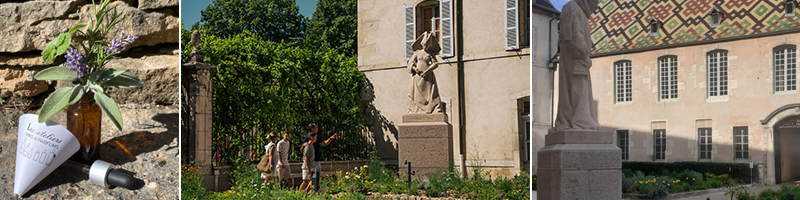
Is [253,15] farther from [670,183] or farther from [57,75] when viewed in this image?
[670,183]

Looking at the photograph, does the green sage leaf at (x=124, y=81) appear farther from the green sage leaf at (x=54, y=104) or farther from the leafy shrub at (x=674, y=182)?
the leafy shrub at (x=674, y=182)

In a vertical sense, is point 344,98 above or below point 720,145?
above

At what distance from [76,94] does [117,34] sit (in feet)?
2.44

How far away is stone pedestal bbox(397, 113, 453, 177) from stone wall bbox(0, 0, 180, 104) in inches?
105

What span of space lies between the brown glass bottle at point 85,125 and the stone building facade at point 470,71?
2.72m

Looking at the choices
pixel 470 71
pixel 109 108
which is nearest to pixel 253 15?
pixel 109 108

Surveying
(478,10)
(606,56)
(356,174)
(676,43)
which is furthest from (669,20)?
(356,174)

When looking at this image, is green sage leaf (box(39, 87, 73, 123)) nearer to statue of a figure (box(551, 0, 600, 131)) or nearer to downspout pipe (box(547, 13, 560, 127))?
downspout pipe (box(547, 13, 560, 127))

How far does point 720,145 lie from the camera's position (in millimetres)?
13766

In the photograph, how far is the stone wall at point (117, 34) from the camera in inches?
122

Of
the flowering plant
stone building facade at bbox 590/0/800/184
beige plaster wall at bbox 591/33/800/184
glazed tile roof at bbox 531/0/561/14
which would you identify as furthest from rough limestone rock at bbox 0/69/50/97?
beige plaster wall at bbox 591/33/800/184

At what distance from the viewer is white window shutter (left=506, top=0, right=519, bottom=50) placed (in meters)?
5.89

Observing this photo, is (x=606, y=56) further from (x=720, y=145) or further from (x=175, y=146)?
(x=175, y=146)

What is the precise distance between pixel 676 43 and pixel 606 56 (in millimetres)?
1850
